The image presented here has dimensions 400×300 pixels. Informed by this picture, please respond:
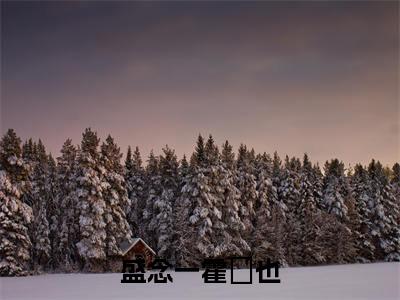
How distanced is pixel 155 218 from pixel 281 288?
34.8 m

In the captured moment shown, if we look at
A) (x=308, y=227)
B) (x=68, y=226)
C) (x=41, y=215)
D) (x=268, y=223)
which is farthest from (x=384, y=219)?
(x=41, y=215)

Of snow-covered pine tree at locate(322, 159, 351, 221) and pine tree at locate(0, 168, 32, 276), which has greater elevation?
snow-covered pine tree at locate(322, 159, 351, 221)

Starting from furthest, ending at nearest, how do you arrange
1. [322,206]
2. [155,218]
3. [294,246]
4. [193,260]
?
[322,206] < [294,246] < [155,218] < [193,260]

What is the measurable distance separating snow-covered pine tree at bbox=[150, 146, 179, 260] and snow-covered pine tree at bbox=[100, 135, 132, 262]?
13.5ft

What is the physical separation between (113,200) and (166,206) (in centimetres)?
809

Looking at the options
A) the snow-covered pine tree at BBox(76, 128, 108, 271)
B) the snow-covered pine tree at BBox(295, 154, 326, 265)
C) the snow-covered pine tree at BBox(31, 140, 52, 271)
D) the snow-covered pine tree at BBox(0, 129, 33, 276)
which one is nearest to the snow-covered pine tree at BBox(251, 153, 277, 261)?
the snow-covered pine tree at BBox(295, 154, 326, 265)

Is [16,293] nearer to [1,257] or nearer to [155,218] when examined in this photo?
[1,257]

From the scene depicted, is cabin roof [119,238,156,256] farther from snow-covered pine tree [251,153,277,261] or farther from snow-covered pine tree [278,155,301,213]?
snow-covered pine tree [278,155,301,213]

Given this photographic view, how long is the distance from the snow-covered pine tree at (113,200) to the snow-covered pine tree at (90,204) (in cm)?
69

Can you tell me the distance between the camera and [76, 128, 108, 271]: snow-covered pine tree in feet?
176

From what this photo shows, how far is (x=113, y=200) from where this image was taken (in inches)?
2232

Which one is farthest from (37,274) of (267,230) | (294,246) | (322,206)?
(322,206)

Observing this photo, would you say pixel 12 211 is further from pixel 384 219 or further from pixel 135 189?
pixel 384 219

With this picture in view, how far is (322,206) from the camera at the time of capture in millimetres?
77375
